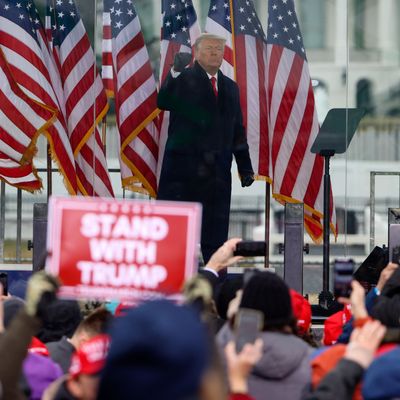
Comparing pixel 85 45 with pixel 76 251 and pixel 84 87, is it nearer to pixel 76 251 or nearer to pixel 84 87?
pixel 84 87

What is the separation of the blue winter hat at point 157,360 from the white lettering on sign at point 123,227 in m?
1.98

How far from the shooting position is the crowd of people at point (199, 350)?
2049 mm

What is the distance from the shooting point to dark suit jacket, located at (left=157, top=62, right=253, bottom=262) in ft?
31.7

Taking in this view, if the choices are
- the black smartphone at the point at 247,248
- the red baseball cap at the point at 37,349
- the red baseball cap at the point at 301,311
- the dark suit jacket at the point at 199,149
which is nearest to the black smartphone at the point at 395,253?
the dark suit jacket at the point at 199,149

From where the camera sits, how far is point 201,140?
31.9 ft

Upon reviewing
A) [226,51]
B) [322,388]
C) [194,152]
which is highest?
[226,51]

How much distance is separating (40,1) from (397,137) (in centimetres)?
312

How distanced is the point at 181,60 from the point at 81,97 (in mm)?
872

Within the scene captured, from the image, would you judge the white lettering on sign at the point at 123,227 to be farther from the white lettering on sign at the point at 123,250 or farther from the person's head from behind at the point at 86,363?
the person's head from behind at the point at 86,363

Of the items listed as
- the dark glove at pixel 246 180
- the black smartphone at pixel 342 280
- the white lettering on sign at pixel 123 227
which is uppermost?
the dark glove at pixel 246 180

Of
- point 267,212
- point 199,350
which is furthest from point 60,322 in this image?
point 267,212

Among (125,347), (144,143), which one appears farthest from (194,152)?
(125,347)

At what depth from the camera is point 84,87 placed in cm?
994

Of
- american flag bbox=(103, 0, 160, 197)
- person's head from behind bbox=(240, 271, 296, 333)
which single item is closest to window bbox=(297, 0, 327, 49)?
american flag bbox=(103, 0, 160, 197)
